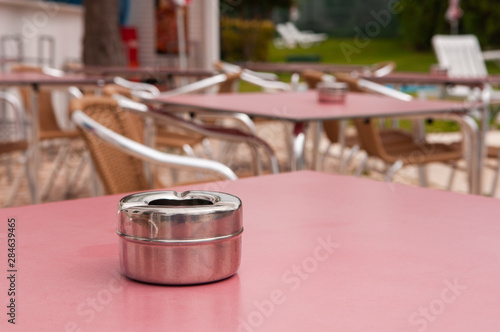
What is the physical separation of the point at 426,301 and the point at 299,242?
0.24 metres

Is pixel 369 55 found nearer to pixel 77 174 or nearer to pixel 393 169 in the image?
pixel 77 174

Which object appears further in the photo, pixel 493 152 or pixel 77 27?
pixel 77 27

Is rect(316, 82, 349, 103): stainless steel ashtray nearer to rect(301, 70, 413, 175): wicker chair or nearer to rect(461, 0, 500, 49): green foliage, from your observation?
rect(301, 70, 413, 175): wicker chair

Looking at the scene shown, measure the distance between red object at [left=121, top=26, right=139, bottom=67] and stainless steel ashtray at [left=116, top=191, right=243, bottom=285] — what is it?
10577mm

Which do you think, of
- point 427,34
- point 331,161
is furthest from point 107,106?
point 427,34

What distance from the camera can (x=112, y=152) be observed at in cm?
217

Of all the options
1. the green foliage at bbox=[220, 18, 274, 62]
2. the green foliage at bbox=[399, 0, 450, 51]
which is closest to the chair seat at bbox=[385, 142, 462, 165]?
the green foliage at bbox=[220, 18, 274, 62]

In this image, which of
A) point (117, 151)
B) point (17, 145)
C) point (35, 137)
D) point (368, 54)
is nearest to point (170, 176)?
point (35, 137)

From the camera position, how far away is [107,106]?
2.52 meters

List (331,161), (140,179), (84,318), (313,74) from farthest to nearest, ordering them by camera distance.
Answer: (331,161)
(313,74)
(140,179)
(84,318)

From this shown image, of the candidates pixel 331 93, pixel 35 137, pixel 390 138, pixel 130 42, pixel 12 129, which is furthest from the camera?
pixel 130 42

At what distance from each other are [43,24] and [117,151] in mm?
7217

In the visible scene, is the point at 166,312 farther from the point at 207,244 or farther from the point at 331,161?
the point at 331,161

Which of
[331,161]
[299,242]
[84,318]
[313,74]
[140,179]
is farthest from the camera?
[331,161]
